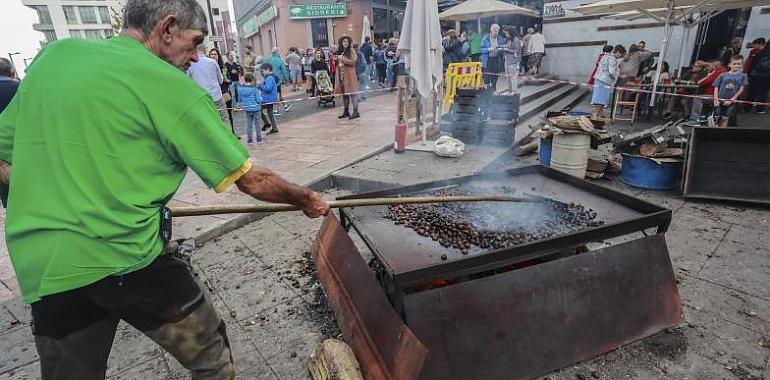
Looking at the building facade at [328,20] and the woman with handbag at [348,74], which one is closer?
the woman with handbag at [348,74]

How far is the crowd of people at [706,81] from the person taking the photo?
28.6 feet

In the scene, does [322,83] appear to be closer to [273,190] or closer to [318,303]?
[318,303]

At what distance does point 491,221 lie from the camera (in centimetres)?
344

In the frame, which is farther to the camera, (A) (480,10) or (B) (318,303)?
(A) (480,10)

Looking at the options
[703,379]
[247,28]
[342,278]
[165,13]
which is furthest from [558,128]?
[247,28]

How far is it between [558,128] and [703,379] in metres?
4.27

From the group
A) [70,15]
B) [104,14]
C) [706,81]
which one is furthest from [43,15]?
[706,81]

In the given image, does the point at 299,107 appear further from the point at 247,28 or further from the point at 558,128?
the point at 247,28

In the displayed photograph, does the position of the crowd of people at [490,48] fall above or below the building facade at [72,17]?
below

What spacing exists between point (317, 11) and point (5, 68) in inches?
1021

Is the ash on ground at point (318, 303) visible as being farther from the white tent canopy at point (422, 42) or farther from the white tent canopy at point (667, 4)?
the white tent canopy at point (667, 4)

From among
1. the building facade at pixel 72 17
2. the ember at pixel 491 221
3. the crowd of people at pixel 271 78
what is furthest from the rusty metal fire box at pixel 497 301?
the building facade at pixel 72 17

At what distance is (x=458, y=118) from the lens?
324 inches

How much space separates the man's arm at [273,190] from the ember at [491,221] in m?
1.22
